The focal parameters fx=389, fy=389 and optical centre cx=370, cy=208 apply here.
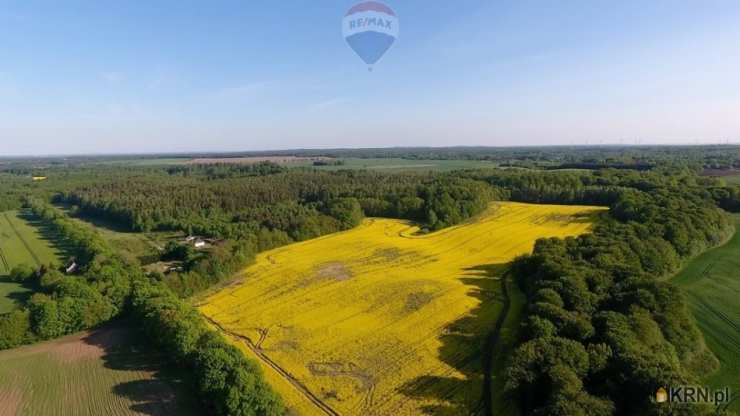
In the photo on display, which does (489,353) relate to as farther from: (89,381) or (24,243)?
(24,243)

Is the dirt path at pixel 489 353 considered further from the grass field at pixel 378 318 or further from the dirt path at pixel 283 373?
the dirt path at pixel 283 373

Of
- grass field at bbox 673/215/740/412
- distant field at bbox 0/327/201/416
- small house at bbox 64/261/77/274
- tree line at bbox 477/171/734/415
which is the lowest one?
distant field at bbox 0/327/201/416

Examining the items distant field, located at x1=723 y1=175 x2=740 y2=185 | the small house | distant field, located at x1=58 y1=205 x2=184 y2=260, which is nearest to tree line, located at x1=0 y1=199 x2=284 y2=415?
the small house

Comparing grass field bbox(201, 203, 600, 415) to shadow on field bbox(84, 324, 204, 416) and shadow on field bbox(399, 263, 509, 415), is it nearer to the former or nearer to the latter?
shadow on field bbox(399, 263, 509, 415)

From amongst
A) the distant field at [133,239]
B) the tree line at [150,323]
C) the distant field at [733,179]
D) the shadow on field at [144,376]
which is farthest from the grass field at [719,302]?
the distant field at [133,239]

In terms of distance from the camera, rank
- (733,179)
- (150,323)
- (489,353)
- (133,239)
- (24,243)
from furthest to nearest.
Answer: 1. (733,179)
2. (133,239)
3. (24,243)
4. (150,323)
5. (489,353)

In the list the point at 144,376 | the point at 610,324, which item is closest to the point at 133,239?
the point at 144,376
